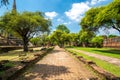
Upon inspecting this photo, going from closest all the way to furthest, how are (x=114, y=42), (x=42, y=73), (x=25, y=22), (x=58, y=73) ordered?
(x=58, y=73)
(x=42, y=73)
(x=25, y=22)
(x=114, y=42)

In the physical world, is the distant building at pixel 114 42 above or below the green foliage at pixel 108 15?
below

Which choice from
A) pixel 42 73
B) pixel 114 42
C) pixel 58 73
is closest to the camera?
pixel 58 73

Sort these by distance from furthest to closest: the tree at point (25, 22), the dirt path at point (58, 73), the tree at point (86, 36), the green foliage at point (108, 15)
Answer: the tree at point (86, 36) → the tree at point (25, 22) → the green foliage at point (108, 15) → the dirt path at point (58, 73)

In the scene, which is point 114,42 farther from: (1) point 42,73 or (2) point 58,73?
(1) point 42,73

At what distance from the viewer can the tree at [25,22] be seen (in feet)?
132

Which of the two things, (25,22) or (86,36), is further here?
(86,36)

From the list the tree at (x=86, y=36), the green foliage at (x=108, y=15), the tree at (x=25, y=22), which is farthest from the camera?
the tree at (x=86, y=36)

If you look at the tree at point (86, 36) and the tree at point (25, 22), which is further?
the tree at point (86, 36)

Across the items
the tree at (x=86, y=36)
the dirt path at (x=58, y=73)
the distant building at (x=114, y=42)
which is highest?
the tree at (x=86, y=36)

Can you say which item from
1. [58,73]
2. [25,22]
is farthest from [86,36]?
[58,73]

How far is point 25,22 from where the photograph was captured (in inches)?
1594

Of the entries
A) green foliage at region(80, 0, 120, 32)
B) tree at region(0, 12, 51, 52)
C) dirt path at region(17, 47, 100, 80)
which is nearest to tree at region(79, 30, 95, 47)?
green foliage at region(80, 0, 120, 32)

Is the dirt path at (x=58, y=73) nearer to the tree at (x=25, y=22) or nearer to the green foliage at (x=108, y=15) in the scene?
the green foliage at (x=108, y=15)

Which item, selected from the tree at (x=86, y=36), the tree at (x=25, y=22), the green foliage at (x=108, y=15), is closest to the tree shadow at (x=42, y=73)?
the green foliage at (x=108, y=15)
